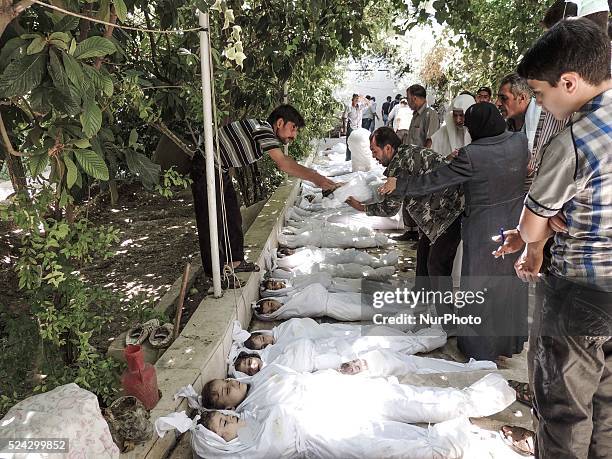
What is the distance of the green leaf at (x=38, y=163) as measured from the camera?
1.83 metres

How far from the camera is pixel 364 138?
8.95 metres

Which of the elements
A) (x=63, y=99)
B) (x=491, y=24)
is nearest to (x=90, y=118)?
(x=63, y=99)

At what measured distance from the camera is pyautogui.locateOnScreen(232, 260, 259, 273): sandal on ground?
402 cm

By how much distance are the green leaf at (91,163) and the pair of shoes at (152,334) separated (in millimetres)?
1550

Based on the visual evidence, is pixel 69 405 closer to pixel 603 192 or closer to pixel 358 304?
pixel 603 192

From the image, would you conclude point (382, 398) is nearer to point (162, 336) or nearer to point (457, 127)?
point (162, 336)

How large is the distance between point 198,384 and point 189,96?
207 cm

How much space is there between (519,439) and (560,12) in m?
2.12

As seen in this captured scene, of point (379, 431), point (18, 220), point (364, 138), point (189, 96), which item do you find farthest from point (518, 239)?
point (364, 138)

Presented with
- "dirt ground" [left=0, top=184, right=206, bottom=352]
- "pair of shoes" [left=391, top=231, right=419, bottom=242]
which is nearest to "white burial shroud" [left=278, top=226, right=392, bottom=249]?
"pair of shoes" [left=391, top=231, right=419, bottom=242]

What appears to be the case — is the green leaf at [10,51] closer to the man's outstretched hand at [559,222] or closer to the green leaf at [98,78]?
the green leaf at [98,78]

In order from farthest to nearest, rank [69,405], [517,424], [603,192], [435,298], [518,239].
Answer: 1. [435,298]
2. [517,424]
3. [518,239]
4. [69,405]
5. [603,192]

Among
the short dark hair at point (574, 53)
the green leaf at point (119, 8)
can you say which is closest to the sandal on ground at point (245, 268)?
the green leaf at point (119, 8)

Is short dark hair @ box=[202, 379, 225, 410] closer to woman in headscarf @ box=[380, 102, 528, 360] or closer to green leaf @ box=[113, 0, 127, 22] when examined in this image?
woman in headscarf @ box=[380, 102, 528, 360]
